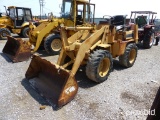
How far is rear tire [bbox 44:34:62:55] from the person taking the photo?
23.5ft

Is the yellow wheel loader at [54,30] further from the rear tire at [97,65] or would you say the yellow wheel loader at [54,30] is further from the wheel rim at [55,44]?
the rear tire at [97,65]

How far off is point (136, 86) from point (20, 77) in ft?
10.7

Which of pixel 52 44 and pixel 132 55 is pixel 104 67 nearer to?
pixel 132 55

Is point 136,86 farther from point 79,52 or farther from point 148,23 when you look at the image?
point 148,23

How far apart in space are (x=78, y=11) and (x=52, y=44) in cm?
192

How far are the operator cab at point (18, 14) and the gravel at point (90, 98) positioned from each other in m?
7.06

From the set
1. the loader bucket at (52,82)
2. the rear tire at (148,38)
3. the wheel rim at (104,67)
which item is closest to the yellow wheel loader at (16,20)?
the rear tire at (148,38)

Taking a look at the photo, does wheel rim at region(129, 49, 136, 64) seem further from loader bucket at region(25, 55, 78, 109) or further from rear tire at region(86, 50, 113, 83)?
loader bucket at region(25, 55, 78, 109)

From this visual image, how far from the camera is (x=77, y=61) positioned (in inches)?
161

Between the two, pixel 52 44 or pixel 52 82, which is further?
pixel 52 44

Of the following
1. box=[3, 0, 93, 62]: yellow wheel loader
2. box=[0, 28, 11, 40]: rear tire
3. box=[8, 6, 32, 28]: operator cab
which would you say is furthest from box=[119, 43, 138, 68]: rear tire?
box=[8, 6, 32, 28]: operator cab

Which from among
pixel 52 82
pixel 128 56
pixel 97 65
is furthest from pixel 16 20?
pixel 97 65

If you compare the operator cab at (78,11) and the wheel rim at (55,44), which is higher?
the operator cab at (78,11)

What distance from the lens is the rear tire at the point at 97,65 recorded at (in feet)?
14.0
